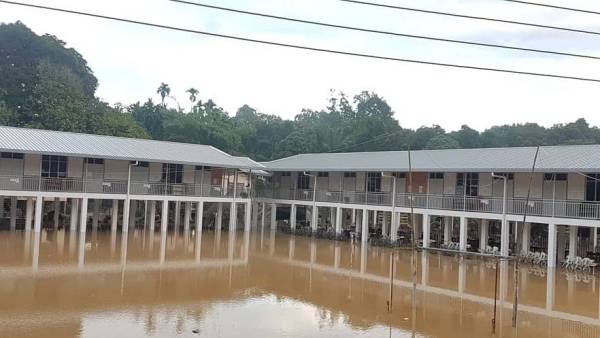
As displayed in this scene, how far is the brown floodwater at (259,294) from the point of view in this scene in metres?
13.8

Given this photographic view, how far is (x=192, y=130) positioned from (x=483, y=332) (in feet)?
168

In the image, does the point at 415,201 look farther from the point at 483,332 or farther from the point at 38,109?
the point at 38,109

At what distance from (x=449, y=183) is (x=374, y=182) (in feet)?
17.3

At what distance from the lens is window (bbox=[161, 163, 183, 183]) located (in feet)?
117

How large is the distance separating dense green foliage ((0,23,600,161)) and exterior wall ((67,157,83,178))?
59.6ft

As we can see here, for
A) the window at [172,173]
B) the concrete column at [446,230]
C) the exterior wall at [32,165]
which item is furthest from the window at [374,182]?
the exterior wall at [32,165]

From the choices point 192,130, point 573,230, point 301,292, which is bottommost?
point 301,292

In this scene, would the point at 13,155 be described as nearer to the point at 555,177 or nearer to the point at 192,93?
the point at 555,177

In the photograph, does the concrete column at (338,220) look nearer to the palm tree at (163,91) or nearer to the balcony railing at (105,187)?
the balcony railing at (105,187)

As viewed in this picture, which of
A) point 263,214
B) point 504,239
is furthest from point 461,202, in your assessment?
point 263,214

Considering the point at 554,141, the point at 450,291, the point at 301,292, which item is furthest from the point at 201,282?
the point at 554,141

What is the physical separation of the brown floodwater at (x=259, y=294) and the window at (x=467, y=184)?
3.47 meters

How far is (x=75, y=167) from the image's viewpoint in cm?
3209

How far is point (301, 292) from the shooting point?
1886cm
